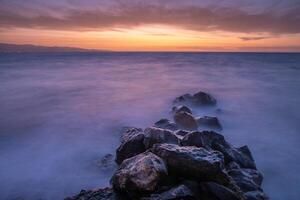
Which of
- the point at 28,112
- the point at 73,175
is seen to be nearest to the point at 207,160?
the point at 73,175

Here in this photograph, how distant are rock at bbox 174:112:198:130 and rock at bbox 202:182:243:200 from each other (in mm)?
5064

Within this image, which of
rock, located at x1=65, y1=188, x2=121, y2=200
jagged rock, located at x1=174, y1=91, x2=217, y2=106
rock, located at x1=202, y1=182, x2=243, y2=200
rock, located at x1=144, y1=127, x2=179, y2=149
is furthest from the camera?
jagged rock, located at x1=174, y1=91, x2=217, y2=106

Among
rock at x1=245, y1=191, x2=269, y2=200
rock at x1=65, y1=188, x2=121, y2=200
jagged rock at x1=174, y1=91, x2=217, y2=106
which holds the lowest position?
jagged rock at x1=174, y1=91, x2=217, y2=106

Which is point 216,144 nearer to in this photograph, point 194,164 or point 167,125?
point 194,164

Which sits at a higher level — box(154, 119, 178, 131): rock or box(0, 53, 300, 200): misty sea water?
box(154, 119, 178, 131): rock

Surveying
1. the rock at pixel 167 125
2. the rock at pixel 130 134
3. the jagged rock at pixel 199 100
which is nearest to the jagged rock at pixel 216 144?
the rock at pixel 130 134

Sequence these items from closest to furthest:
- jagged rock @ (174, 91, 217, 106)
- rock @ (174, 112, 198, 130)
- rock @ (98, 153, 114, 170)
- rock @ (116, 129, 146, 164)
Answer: rock @ (116, 129, 146, 164), rock @ (98, 153, 114, 170), rock @ (174, 112, 198, 130), jagged rock @ (174, 91, 217, 106)

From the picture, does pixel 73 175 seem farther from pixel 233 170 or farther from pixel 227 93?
pixel 227 93

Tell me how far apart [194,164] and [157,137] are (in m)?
1.70

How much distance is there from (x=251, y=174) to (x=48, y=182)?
480 cm

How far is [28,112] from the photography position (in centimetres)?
1462

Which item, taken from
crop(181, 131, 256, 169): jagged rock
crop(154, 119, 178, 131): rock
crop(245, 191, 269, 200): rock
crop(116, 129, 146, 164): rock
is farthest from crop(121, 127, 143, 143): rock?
crop(245, 191, 269, 200): rock

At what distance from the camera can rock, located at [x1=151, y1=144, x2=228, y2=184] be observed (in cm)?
504

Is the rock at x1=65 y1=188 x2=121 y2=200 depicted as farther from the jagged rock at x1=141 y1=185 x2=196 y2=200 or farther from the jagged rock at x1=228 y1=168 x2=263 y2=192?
the jagged rock at x1=228 y1=168 x2=263 y2=192
